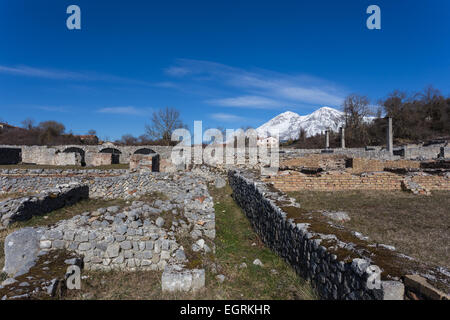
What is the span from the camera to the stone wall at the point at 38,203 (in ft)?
23.4

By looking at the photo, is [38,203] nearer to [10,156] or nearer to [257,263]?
[257,263]

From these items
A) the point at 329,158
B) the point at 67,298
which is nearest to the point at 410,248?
the point at 67,298

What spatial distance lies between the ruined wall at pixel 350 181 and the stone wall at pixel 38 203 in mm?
7800

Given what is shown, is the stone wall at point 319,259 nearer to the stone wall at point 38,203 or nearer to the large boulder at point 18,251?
Answer: the large boulder at point 18,251

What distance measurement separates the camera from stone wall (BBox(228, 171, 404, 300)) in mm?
2373

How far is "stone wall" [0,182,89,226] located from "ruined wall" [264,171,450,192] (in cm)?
780

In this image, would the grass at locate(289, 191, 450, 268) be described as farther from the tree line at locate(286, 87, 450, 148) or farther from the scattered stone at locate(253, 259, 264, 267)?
the tree line at locate(286, 87, 450, 148)

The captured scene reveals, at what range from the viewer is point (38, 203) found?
25.8 ft

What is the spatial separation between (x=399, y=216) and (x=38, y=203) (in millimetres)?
10804

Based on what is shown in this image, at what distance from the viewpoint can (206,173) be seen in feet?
55.3

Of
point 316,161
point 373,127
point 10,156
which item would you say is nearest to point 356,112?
point 373,127
